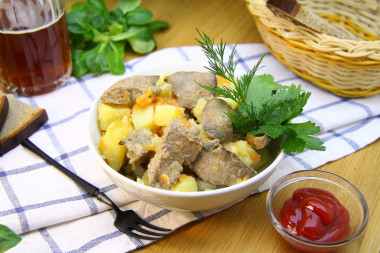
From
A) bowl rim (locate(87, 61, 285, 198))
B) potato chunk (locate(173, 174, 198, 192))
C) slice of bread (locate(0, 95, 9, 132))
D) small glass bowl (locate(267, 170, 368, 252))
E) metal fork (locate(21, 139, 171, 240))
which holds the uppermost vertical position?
bowl rim (locate(87, 61, 285, 198))

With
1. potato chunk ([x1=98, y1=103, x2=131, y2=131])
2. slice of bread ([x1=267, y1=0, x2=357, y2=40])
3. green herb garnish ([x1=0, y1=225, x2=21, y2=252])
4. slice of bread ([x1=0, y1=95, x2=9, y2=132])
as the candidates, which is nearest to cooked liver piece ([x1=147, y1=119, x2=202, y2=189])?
potato chunk ([x1=98, y1=103, x2=131, y2=131])

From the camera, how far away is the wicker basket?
2.38m

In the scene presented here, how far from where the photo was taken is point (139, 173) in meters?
1.90

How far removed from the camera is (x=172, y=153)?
1.75 meters

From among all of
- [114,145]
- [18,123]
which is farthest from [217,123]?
[18,123]

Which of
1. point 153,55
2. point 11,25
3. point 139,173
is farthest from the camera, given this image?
point 153,55

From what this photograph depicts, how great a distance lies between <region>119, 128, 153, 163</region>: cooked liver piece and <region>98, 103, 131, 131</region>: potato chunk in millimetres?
198

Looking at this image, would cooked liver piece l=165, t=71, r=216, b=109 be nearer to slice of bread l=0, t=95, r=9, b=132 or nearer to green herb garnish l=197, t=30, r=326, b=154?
green herb garnish l=197, t=30, r=326, b=154

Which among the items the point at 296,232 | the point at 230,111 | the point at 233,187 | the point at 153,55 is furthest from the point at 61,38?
the point at 296,232

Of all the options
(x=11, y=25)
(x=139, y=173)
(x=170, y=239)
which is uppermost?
(x=11, y=25)

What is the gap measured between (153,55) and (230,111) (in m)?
1.20

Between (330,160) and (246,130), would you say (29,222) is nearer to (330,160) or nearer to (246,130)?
(246,130)

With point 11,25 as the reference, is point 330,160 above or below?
below

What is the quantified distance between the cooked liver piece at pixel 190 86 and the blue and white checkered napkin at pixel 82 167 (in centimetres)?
38
